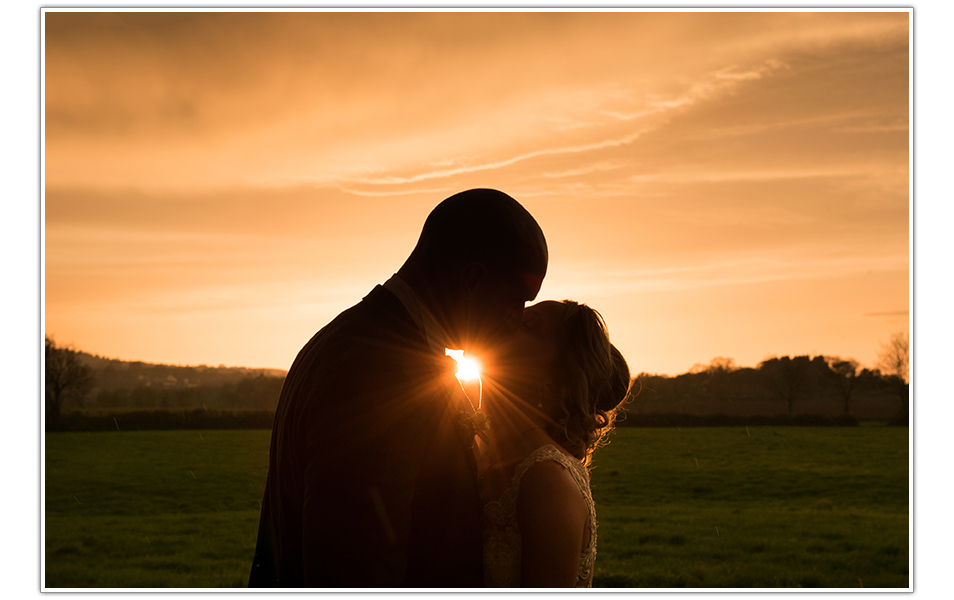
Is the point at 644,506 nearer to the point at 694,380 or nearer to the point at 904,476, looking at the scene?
the point at 904,476

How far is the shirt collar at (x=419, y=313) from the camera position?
2.35m

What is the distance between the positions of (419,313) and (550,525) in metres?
1.30

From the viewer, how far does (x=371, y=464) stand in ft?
6.60

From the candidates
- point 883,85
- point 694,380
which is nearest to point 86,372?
point 883,85

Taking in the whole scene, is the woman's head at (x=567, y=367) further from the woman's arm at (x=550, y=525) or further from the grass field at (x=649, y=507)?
Result: the grass field at (x=649, y=507)

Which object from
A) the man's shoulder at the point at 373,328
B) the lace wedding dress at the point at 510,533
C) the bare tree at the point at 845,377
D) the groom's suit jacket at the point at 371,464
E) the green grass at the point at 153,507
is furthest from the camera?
the bare tree at the point at 845,377

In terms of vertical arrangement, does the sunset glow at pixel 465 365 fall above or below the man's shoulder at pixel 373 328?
below

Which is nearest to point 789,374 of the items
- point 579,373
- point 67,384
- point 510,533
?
point 67,384

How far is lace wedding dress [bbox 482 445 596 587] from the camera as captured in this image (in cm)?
312

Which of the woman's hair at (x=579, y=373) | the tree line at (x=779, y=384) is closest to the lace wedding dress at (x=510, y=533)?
the woman's hair at (x=579, y=373)

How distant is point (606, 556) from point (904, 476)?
76.7ft

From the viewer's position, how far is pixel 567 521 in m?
3.02

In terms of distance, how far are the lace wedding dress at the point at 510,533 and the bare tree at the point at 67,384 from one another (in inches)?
858

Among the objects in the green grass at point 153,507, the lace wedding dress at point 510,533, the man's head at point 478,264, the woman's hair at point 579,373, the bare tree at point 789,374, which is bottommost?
the green grass at point 153,507
